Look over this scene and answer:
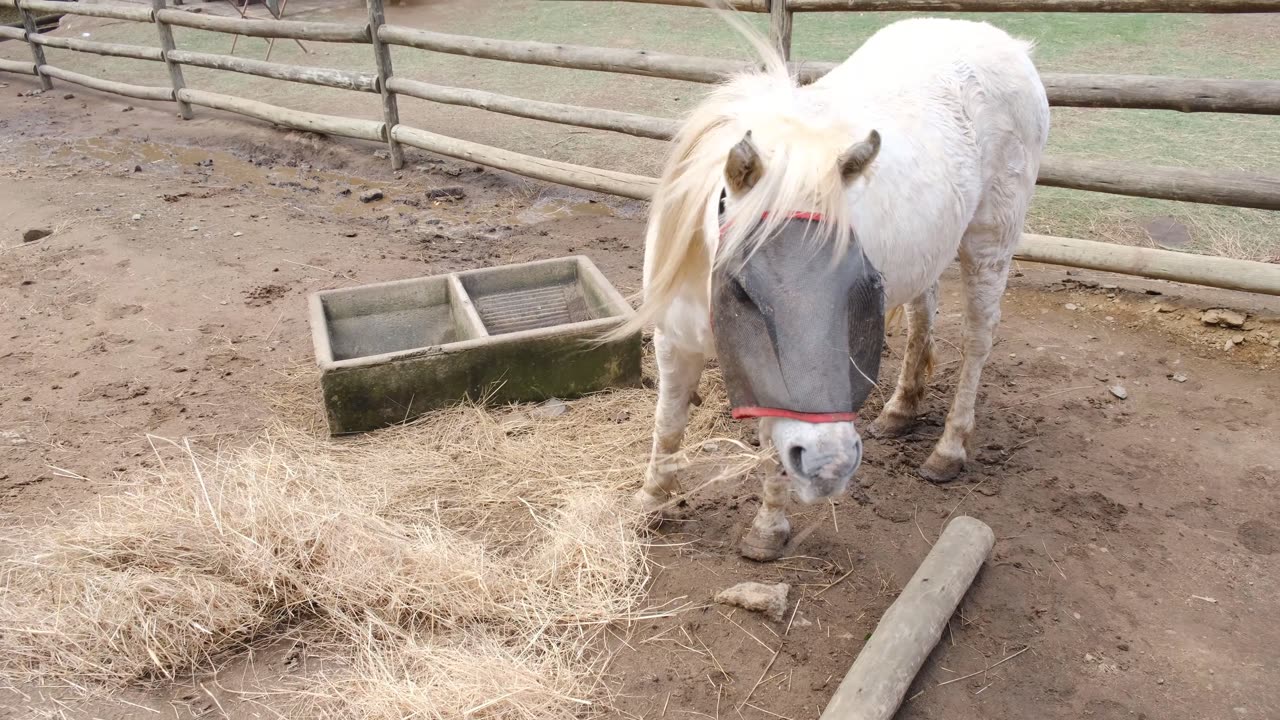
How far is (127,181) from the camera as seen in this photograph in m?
6.37

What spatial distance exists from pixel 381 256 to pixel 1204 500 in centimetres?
422

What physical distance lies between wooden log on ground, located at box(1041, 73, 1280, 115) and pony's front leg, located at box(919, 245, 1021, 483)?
59.8 inches

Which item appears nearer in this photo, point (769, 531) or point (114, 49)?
point (769, 531)

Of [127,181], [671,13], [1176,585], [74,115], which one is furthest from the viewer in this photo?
[671,13]

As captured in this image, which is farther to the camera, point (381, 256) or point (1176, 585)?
point (381, 256)

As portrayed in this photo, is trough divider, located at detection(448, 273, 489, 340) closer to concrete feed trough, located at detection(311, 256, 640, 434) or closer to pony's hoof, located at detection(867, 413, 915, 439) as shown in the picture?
concrete feed trough, located at detection(311, 256, 640, 434)

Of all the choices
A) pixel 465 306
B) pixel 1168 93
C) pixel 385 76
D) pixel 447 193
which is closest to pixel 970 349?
pixel 1168 93

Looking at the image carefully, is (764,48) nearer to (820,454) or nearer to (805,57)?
(820,454)

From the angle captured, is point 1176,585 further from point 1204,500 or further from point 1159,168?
point 1159,168

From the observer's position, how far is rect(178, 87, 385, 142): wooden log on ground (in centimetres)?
658

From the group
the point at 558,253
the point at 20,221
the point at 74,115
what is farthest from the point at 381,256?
the point at 74,115

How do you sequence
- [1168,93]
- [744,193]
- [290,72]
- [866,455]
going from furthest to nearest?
[290,72], [1168,93], [866,455], [744,193]

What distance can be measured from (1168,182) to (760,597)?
3.03m

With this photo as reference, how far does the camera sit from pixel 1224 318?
4.00 metres
